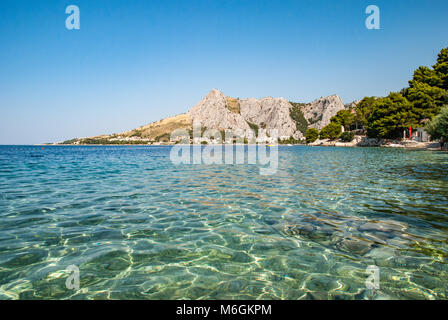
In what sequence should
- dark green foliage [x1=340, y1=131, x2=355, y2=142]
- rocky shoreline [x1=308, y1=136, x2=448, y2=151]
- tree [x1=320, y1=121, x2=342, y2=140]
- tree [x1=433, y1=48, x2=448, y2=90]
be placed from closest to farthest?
rocky shoreline [x1=308, y1=136, x2=448, y2=151] → tree [x1=433, y1=48, x2=448, y2=90] → dark green foliage [x1=340, y1=131, x2=355, y2=142] → tree [x1=320, y1=121, x2=342, y2=140]

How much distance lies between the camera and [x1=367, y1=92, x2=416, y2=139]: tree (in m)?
87.7

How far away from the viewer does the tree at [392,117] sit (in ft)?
288

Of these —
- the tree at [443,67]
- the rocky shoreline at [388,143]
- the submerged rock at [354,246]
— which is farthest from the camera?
the tree at [443,67]

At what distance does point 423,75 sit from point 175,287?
12619 cm

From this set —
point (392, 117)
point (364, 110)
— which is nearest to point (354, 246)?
point (392, 117)

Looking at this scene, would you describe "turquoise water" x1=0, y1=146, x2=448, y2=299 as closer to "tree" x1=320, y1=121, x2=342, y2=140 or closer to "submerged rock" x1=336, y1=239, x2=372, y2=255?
"submerged rock" x1=336, y1=239, x2=372, y2=255

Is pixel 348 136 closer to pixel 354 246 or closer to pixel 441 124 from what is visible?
pixel 441 124

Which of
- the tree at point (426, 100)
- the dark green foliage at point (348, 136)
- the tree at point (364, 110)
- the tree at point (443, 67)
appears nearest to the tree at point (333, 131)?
the tree at point (364, 110)

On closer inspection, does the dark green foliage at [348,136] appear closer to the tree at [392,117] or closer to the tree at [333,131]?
the tree at [333,131]

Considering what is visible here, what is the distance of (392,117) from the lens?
90188 mm

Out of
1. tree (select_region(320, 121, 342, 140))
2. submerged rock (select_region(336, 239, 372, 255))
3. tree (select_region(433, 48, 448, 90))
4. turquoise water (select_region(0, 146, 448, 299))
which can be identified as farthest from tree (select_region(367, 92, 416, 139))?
submerged rock (select_region(336, 239, 372, 255))

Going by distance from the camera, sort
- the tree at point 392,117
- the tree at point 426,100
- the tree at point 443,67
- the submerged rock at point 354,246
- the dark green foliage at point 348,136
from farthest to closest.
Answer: the dark green foliage at point 348,136, the tree at point 443,67, the tree at point 392,117, the tree at point 426,100, the submerged rock at point 354,246
